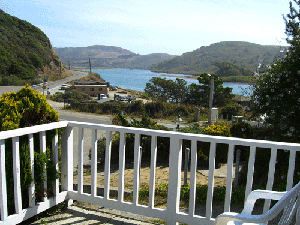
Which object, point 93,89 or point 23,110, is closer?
point 23,110

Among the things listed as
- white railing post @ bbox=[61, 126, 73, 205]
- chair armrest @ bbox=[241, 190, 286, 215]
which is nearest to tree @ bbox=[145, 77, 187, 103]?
white railing post @ bbox=[61, 126, 73, 205]

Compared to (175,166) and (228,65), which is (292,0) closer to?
(175,166)

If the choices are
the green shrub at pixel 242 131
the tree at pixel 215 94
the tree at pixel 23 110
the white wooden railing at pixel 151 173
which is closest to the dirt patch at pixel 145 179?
the white wooden railing at pixel 151 173

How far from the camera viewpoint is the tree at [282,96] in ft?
18.2

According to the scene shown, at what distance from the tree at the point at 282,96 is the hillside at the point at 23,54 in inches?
1602

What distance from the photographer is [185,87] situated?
3591 centimetres

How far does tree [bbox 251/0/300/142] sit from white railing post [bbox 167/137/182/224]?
4195mm

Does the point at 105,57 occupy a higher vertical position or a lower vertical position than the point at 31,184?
higher

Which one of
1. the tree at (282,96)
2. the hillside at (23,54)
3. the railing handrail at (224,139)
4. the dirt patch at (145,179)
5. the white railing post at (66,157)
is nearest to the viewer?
the railing handrail at (224,139)

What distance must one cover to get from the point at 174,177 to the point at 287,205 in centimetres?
106

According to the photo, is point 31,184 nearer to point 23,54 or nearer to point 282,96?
point 282,96

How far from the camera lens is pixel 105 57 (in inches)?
5531

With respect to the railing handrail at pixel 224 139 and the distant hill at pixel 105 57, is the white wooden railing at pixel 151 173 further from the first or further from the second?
the distant hill at pixel 105 57

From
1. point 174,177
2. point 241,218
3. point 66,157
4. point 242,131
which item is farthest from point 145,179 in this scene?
point 242,131
